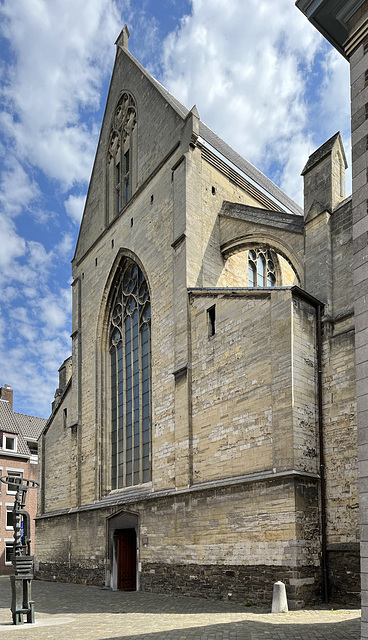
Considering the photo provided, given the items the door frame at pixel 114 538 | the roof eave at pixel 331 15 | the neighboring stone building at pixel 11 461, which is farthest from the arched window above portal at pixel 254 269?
the neighboring stone building at pixel 11 461

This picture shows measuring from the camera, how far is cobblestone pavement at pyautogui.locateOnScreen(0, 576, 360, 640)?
364 inches

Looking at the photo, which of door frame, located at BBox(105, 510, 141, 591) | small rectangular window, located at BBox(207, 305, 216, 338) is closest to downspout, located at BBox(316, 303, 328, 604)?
small rectangular window, located at BBox(207, 305, 216, 338)

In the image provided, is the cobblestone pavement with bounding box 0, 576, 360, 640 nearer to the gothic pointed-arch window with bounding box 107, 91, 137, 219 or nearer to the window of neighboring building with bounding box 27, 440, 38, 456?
the gothic pointed-arch window with bounding box 107, 91, 137, 219

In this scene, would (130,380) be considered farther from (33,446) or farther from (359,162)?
(33,446)

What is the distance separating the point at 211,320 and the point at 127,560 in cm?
779

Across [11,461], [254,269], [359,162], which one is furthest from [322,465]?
[11,461]

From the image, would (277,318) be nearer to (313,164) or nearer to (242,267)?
(313,164)

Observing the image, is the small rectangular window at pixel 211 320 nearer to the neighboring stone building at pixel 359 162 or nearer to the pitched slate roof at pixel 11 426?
the neighboring stone building at pixel 359 162

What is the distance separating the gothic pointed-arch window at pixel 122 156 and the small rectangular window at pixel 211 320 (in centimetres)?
741

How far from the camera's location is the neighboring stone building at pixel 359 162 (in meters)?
6.92

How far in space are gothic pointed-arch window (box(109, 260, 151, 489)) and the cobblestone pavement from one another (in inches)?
208

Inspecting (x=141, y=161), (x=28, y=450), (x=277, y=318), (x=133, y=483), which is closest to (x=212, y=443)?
(x=277, y=318)

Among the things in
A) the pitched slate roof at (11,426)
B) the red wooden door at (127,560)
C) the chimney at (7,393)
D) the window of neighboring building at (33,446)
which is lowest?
the red wooden door at (127,560)

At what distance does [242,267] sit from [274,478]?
329 inches
